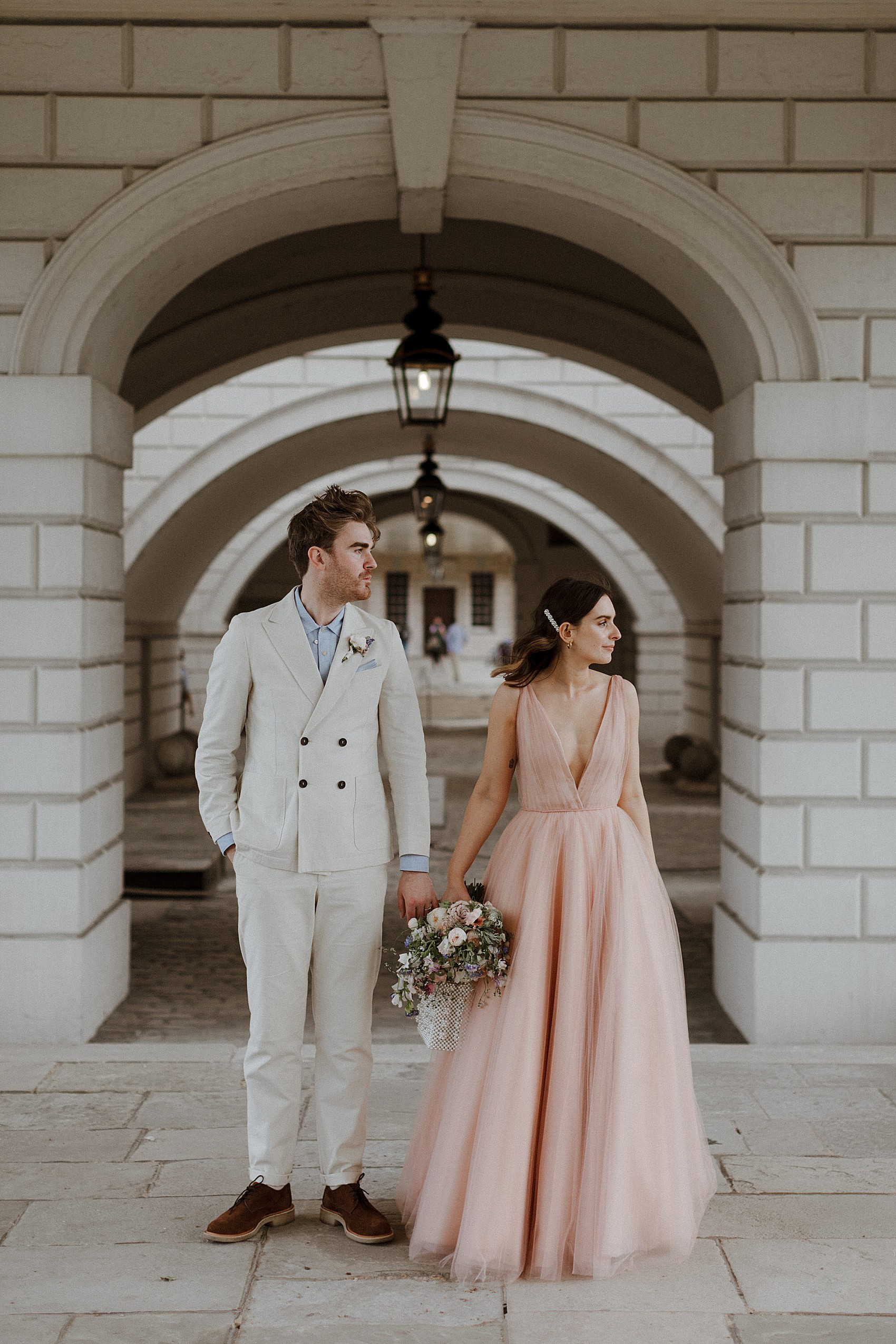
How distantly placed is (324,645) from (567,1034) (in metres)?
1.26

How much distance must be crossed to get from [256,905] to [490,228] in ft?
19.1

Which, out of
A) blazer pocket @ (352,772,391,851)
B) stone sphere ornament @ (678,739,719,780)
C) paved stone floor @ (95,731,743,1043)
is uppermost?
blazer pocket @ (352,772,391,851)

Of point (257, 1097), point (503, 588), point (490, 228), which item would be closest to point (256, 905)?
point (257, 1097)

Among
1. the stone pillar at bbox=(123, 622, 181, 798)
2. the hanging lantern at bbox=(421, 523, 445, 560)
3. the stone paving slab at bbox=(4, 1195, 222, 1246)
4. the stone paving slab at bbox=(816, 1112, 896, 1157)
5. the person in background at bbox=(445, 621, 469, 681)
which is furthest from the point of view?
the person in background at bbox=(445, 621, 469, 681)

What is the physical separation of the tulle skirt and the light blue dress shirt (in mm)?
284

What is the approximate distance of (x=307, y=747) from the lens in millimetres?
3396

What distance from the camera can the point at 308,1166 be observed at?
4012 mm

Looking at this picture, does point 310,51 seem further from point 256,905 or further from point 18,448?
point 256,905

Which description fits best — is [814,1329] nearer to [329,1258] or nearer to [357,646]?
[329,1258]

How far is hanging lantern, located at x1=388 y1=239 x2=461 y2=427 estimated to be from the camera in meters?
6.80

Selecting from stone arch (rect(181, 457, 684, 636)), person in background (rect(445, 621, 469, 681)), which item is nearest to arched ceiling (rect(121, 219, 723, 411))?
stone arch (rect(181, 457, 684, 636))

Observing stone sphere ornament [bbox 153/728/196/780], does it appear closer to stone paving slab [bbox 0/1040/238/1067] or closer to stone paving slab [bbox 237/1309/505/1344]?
stone paving slab [bbox 0/1040/238/1067]

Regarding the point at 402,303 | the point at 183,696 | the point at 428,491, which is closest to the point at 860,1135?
the point at 402,303

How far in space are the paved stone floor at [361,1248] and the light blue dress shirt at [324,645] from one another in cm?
106
